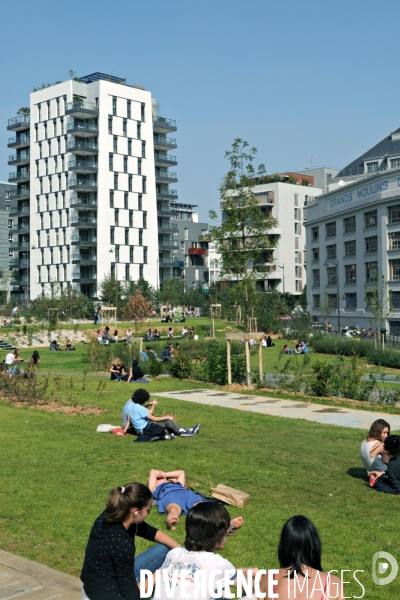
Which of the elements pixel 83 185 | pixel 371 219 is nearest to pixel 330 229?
pixel 371 219

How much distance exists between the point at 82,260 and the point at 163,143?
2197 centimetres

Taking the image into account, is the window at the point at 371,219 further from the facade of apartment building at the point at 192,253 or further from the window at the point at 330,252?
the facade of apartment building at the point at 192,253

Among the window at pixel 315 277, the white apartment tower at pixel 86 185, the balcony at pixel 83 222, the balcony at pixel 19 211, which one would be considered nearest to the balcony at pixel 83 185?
the white apartment tower at pixel 86 185

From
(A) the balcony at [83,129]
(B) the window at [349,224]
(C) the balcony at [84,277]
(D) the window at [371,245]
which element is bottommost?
(C) the balcony at [84,277]

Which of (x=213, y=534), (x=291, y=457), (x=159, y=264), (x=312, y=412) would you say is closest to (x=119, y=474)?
(x=291, y=457)

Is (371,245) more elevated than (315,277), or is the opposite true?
(371,245)

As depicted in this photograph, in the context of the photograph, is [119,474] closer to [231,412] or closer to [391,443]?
[391,443]

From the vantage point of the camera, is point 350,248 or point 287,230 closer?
point 350,248

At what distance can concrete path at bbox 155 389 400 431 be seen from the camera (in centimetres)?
1731

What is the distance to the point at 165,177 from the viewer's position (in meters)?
102

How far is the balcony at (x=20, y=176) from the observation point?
327 feet

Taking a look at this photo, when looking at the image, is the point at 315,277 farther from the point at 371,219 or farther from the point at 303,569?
the point at 303,569

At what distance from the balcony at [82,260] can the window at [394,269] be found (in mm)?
41297

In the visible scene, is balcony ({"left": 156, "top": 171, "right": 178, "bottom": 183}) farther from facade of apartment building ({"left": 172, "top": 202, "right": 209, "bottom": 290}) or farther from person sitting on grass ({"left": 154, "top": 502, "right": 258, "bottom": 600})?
person sitting on grass ({"left": 154, "top": 502, "right": 258, "bottom": 600})
